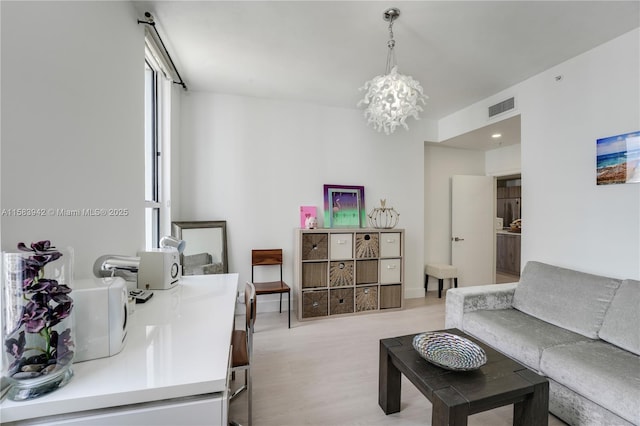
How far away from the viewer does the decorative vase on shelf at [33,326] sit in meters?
0.77

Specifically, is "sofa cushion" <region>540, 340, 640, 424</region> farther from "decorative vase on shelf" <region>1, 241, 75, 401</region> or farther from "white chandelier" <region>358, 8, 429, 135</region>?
"decorative vase on shelf" <region>1, 241, 75, 401</region>

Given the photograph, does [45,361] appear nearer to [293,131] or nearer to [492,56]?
[293,131]

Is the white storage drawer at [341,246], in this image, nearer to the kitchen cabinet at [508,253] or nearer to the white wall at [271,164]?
the white wall at [271,164]

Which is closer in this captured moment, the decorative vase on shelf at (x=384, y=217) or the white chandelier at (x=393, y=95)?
the white chandelier at (x=393, y=95)

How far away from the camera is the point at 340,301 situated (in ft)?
11.3

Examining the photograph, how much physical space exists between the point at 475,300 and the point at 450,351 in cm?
106

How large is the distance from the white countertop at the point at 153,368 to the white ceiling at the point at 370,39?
6.69 ft

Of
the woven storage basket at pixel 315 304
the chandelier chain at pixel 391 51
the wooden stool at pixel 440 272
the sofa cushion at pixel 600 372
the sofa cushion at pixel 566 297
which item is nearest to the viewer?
the sofa cushion at pixel 600 372

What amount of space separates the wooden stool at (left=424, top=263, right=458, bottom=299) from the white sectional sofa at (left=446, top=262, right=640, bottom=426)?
137 centimetres

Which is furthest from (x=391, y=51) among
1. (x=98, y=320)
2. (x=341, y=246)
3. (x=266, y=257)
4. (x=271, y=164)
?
(x=98, y=320)

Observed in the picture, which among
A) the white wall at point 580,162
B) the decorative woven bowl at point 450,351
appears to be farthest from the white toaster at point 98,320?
the white wall at point 580,162

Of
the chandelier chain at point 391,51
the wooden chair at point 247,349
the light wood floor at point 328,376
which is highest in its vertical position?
the chandelier chain at point 391,51

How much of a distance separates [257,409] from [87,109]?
6.59 ft

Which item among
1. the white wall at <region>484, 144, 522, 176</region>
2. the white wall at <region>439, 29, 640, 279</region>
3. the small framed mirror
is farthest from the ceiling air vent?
the small framed mirror
